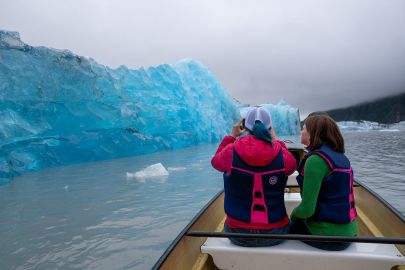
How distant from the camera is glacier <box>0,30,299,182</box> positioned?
45.5 ft

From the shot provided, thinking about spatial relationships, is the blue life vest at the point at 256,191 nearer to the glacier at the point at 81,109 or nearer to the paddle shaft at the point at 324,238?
the paddle shaft at the point at 324,238

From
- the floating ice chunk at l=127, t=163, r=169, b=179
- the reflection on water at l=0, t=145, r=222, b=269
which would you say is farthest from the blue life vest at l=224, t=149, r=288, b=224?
the floating ice chunk at l=127, t=163, r=169, b=179

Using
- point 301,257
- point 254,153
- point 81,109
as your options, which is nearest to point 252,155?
point 254,153

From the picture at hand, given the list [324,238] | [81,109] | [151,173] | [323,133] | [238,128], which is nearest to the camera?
[324,238]

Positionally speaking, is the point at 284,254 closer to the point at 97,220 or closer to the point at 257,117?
the point at 257,117

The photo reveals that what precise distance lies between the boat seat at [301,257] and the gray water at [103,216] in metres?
1.84

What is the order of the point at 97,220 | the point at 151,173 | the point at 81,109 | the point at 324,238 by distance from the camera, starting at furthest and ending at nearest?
the point at 81,109
the point at 151,173
the point at 97,220
the point at 324,238

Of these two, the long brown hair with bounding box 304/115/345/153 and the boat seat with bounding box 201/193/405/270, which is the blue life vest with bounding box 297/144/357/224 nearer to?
the long brown hair with bounding box 304/115/345/153

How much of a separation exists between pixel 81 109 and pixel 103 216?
1182 cm

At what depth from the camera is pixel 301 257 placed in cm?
209

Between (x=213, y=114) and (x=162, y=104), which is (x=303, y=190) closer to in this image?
(x=162, y=104)

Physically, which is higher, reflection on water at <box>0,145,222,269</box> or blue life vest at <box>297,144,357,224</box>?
blue life vest at <box>297,144,357,224</box>

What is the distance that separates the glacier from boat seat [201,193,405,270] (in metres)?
11.1

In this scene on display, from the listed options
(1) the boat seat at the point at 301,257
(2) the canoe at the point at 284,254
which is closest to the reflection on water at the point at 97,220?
(2) the canoe at the point at 284,254
